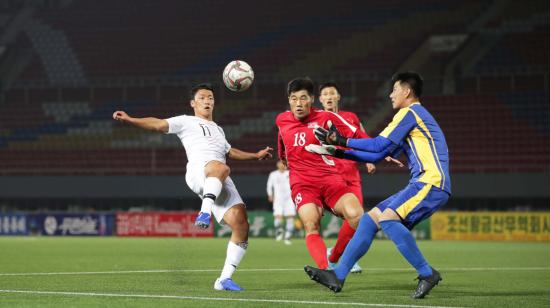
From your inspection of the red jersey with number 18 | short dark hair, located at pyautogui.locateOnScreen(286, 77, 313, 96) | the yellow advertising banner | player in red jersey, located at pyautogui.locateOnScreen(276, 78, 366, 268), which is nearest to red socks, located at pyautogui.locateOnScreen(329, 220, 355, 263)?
player in red jersey, located at pyautogui.locateOnScreen(276, 78, 366, 268)

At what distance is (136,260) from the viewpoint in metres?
15.8

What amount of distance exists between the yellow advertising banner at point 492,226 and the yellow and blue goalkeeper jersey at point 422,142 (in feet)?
61.9

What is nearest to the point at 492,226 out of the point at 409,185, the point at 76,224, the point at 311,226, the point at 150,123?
the point at 76,224

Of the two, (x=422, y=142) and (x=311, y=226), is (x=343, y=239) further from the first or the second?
(x=422, y=142)

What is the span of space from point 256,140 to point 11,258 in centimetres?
1873

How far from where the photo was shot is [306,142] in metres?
10.2

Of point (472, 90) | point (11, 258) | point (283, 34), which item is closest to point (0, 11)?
point (283, 34)

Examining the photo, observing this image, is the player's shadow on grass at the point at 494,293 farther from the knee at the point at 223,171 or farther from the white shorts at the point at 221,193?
the knee at the point at 223,171

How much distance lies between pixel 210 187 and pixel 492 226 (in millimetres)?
19135

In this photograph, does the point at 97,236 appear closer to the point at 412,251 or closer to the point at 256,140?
the point at 256,140

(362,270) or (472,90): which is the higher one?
(472,90)

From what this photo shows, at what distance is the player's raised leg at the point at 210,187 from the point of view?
9.36 metres

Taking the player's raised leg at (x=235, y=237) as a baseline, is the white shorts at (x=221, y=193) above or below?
above

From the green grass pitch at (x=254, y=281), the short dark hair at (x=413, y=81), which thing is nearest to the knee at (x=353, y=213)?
the green grass pitch at (x=254, y=281)
